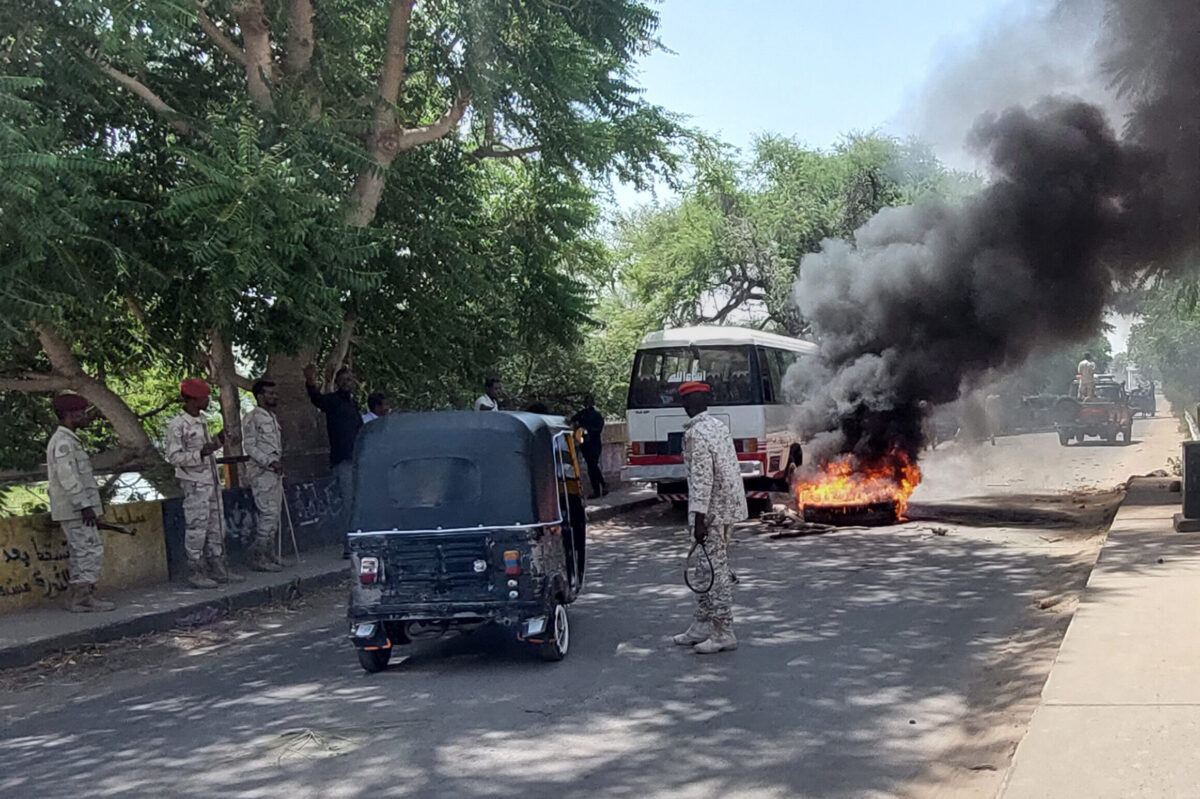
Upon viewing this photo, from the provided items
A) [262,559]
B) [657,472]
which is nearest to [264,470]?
[262,559]

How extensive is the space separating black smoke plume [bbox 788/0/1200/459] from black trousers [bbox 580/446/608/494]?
3627 mm

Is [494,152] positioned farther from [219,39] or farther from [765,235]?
[765,235]

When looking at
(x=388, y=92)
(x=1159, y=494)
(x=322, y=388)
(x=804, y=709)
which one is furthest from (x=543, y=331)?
(x=804, y=709)

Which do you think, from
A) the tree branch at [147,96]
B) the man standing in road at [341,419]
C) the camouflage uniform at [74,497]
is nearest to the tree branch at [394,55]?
the tree branch at [147,96]

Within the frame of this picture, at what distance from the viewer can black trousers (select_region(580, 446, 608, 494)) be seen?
62.6ft

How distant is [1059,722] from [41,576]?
829 centimetres

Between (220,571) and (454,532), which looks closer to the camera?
(454,532)

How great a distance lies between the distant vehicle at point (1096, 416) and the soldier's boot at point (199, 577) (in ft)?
91.8

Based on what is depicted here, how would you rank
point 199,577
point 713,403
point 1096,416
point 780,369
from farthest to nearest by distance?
1. point 1096,416
2. point 780,369
3. point 713,403
4. point 199,577

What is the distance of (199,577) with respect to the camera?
10766 millimetres

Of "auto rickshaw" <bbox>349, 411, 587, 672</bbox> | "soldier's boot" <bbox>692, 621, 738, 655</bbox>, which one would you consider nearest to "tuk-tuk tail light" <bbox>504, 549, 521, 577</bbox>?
"auto rickshaw" <bbox>349, 411, 587, 672</bbox>

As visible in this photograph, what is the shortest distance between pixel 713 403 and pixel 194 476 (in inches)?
297

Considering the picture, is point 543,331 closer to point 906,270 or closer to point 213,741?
point 906,270

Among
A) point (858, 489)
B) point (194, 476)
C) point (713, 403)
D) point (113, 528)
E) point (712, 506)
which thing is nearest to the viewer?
point (712, 506)
